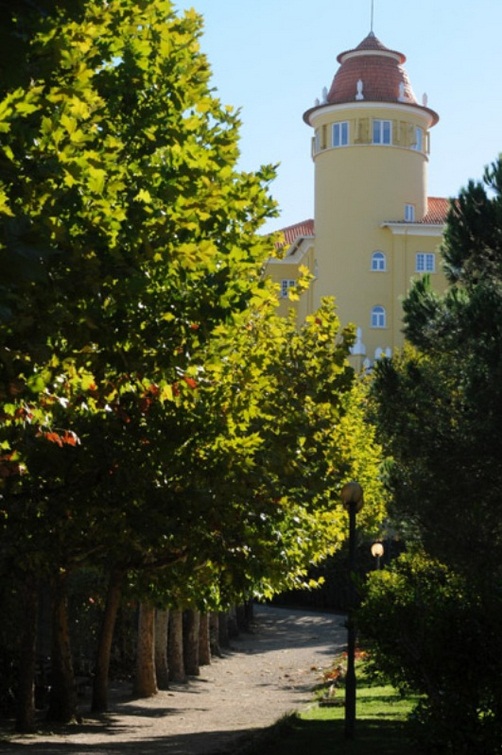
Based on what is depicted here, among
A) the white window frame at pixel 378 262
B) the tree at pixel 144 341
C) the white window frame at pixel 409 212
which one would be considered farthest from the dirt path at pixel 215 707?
the white window frame at pixel 409 212

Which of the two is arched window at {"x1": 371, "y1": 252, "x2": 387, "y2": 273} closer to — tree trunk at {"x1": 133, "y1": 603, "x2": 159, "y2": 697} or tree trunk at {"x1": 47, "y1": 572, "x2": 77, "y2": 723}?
tree trunk at {"x1": 133, "y1": 603, "x2": 159, "y2": 697}

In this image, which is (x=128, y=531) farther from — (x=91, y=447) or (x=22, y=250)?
(x=22, y=250)

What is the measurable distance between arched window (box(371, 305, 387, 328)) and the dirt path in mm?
34743

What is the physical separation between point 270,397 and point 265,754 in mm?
4947

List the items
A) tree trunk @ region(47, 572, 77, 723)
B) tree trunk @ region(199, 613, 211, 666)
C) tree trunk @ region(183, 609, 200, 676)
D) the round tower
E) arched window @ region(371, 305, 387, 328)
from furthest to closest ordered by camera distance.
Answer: arched window @ region(371, 305, 387, 328) → the round tower → tree trunk @ region(199, 613, 211, 666) → tree trunk @ region(183, 609, 200, 676) → tree trunk @ region(47, 572, 77, 723)

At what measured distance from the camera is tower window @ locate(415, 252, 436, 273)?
292 ft

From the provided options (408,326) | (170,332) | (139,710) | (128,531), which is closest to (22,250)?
(170,332)

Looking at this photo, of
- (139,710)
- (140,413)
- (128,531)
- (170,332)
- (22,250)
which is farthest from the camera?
(139,710)

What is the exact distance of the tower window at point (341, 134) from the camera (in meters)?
87.6

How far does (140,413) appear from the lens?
49.5 ft

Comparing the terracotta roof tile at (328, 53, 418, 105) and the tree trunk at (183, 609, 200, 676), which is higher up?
the terracotta roof tile at (328, 53, 418, 105)

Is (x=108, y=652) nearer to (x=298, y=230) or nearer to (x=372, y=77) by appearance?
(x=372, y=77)

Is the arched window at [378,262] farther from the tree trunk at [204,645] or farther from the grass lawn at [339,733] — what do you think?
the grass lawn at [339,733]

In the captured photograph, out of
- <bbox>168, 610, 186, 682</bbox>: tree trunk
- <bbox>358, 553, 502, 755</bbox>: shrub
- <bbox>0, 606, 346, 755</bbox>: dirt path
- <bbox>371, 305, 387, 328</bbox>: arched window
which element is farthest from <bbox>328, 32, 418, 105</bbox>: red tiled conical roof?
<bbox>358, 553, 502, 755</bbox>: shrub
